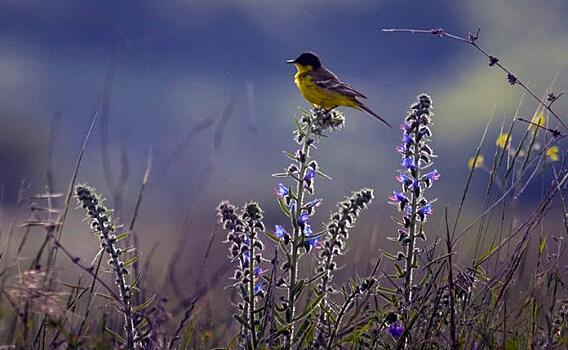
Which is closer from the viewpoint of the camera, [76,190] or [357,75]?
[76,190]

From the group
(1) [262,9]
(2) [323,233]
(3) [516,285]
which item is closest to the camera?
(2) [323,233]

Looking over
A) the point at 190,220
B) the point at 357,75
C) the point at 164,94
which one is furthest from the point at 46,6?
the point at 190,220

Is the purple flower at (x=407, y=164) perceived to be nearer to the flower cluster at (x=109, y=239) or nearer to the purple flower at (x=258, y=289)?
the purple flower at (x=258, y=289)

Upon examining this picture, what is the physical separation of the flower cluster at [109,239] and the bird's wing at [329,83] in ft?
9.11

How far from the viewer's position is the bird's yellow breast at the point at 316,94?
661cm

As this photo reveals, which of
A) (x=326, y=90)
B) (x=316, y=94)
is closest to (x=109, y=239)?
(x=326, y=90)

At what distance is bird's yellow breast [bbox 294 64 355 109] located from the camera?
6609mm

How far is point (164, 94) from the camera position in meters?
62.3

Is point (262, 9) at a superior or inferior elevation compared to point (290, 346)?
superior

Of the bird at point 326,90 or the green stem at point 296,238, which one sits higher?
the bird at point 326,90

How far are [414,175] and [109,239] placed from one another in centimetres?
116

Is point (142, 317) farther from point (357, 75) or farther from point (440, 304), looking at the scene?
point (357, 75)

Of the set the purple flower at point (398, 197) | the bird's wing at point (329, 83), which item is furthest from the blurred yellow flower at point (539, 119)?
the bird's wing at point (329, 83)

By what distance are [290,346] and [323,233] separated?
16.6 inches
